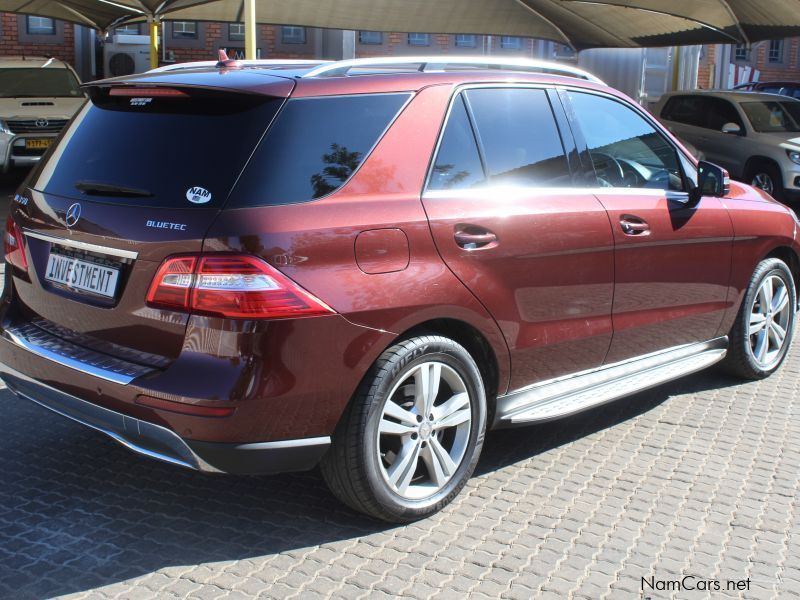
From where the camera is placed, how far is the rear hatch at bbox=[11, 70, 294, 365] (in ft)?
11.3

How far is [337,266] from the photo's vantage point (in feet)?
11.5

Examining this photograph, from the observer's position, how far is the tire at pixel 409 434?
3629mm

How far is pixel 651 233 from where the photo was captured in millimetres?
4879

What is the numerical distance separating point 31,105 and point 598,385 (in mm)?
12945

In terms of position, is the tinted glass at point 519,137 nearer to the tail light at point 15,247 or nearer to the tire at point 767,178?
the tail light at point 15,247

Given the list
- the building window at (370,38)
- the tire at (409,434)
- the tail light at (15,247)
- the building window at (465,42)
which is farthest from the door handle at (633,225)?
the building window at (465,42)

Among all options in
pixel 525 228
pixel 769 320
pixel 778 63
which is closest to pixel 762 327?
pixel 769 320

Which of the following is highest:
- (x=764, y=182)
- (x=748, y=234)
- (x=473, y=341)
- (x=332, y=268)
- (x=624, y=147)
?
(x=624, y=147)

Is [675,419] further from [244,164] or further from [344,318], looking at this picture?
[244,164]

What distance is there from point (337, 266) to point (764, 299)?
3.35 metres

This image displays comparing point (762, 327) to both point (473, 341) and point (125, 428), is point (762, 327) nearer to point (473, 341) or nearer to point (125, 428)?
point (473, 341)

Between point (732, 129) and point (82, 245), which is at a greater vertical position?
point (82, 245)

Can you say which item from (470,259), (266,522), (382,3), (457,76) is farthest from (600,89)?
(382,3)

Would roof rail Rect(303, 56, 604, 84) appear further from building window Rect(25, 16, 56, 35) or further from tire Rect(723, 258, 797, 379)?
building window Rect(25, 16, 56, 35)
